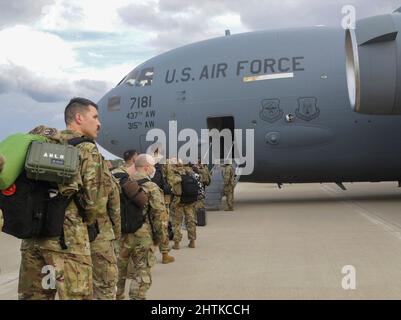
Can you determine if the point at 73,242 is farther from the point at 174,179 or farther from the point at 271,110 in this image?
the point at 271,110

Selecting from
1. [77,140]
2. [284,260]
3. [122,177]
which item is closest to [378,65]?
[284,260]

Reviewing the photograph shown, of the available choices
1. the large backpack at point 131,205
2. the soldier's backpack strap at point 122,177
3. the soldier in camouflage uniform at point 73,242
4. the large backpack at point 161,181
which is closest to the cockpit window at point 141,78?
the large backpack at point 161,181

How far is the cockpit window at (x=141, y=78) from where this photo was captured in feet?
58.0

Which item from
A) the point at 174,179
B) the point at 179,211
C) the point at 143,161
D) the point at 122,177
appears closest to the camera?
the point at 122,177

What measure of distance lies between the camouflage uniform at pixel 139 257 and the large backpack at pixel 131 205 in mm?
135

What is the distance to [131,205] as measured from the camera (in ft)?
18.1

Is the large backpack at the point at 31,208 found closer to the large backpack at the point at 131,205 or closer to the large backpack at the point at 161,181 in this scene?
the large backpack at the point at 131,205

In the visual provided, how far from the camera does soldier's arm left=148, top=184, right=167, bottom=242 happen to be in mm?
5914

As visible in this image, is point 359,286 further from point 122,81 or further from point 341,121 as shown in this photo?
point 122,81

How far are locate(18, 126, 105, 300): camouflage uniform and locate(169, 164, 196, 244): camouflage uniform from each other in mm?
5682

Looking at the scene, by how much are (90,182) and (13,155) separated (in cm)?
53

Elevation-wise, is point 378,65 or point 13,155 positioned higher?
point 378,65

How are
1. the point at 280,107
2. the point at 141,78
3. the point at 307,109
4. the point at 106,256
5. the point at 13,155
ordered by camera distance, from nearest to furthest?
the point at 13,155, the point at 106,256, the point at 307,109, the point at 280,107, the point at 141,78
